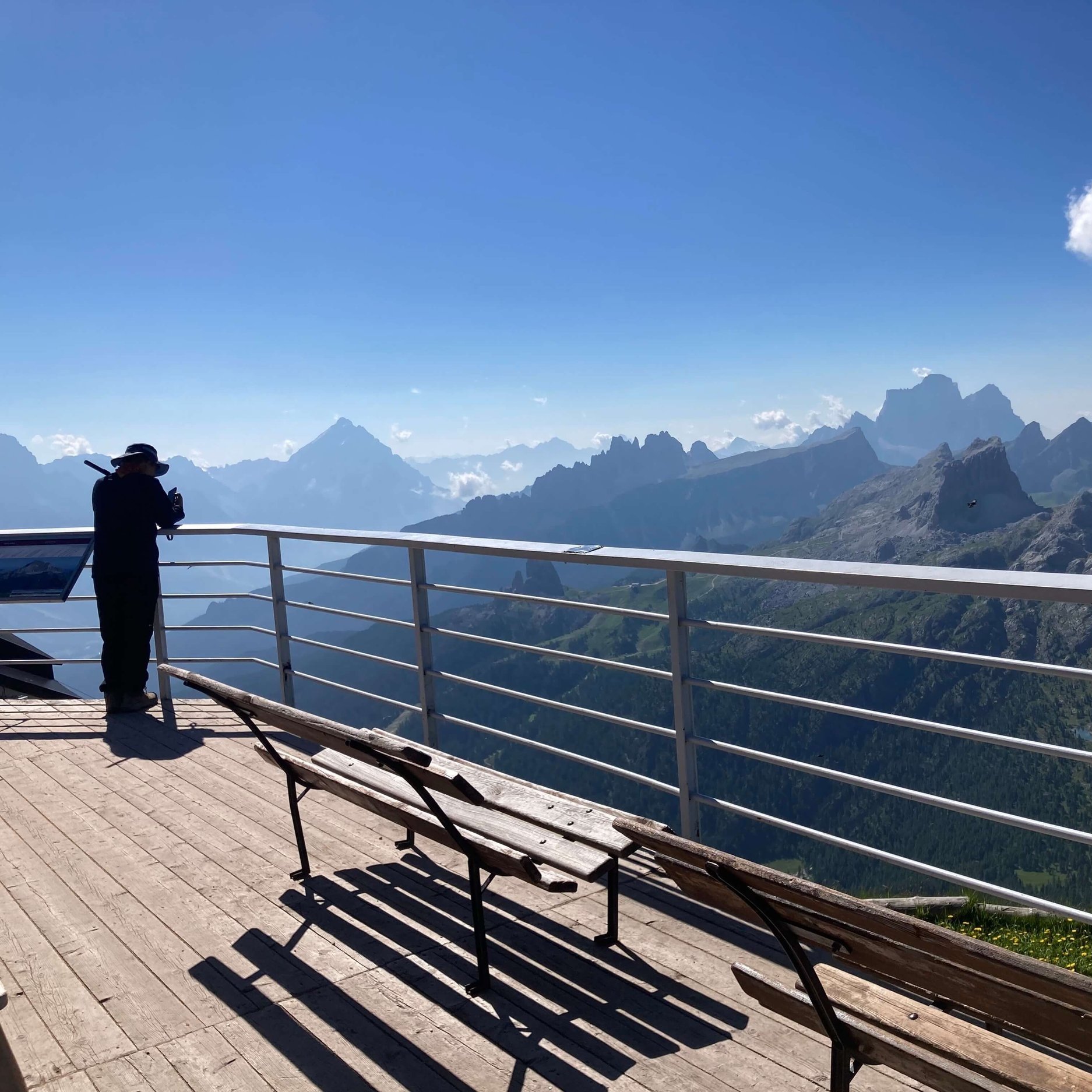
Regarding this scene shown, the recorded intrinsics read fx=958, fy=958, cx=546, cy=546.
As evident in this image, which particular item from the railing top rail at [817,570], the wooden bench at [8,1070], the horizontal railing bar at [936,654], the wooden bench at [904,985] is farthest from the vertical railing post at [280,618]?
the wooden bench at [904,985]

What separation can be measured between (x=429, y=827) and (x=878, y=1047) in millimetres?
1524

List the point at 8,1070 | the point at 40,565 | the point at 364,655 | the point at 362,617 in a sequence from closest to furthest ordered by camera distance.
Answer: the point at 8,1070, the point at 362,617, the point at 364,655, the point at 40,565

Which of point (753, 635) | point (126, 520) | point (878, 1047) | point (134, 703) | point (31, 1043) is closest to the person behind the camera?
point (878, 1047)

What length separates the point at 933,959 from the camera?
1.39 metres

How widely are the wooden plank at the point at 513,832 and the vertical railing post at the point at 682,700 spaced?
811mm

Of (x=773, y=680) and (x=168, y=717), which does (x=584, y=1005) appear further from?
(x=773, y=680)

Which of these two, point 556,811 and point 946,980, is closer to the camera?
point 946,980

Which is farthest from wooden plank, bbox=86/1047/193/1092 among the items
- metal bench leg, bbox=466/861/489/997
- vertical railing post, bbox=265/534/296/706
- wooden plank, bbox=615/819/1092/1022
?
vertical railing post, bbox=265/534/296/706

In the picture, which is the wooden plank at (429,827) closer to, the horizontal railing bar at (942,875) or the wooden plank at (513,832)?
the wooden plank at (513,832)

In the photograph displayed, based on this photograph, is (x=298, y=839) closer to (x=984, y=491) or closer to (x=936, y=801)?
(x=936, y=801)

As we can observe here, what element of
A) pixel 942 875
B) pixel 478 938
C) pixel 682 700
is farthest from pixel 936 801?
pixel 478 938

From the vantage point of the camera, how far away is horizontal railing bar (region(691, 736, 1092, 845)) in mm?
Result: 2359

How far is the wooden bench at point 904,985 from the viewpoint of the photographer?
131 cm

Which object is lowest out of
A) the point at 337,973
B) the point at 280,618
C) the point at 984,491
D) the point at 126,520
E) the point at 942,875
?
the point at 984,491
